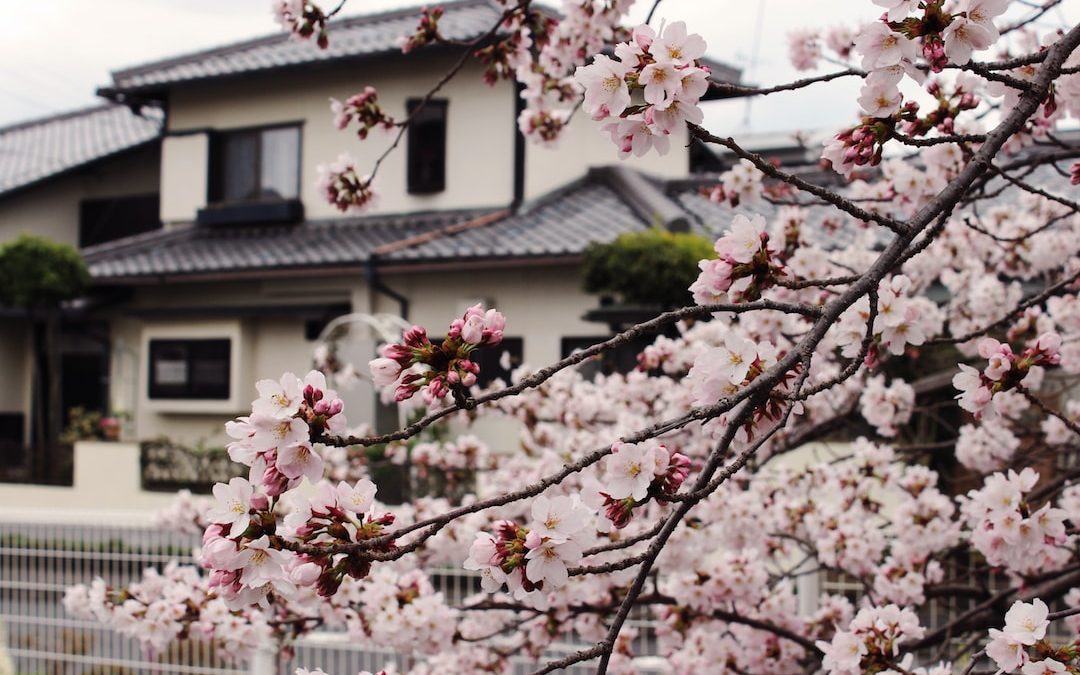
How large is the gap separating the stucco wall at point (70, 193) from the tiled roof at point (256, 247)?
1.70 m

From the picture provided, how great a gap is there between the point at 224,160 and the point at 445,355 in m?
12.4

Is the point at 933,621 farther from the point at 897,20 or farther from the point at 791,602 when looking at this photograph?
the point at 897,20

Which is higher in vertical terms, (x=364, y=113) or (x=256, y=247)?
(x=256, y=247)

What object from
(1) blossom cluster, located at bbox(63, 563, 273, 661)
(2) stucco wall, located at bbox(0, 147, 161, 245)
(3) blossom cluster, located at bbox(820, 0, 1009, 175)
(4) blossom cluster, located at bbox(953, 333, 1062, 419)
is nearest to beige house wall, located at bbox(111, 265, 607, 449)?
(2) stucco wall, located at bbox(0, 147, 161, 245)

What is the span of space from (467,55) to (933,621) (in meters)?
2.88

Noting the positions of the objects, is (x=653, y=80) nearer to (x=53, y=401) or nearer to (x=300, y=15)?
(x=300, y=15)

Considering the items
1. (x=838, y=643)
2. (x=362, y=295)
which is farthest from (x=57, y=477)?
(x=838, y=643)

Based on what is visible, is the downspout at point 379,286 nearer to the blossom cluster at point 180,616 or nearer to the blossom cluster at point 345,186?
the blossom cluster at point 180,616

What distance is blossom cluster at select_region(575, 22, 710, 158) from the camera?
1.20m

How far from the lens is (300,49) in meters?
12.8

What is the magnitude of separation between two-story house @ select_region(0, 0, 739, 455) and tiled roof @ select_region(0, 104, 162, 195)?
1616mm

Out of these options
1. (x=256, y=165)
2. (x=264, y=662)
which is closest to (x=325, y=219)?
(x=256, y=165)

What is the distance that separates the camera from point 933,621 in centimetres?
402

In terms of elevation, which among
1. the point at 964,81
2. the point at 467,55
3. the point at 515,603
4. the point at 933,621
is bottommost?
the point at 933,621
